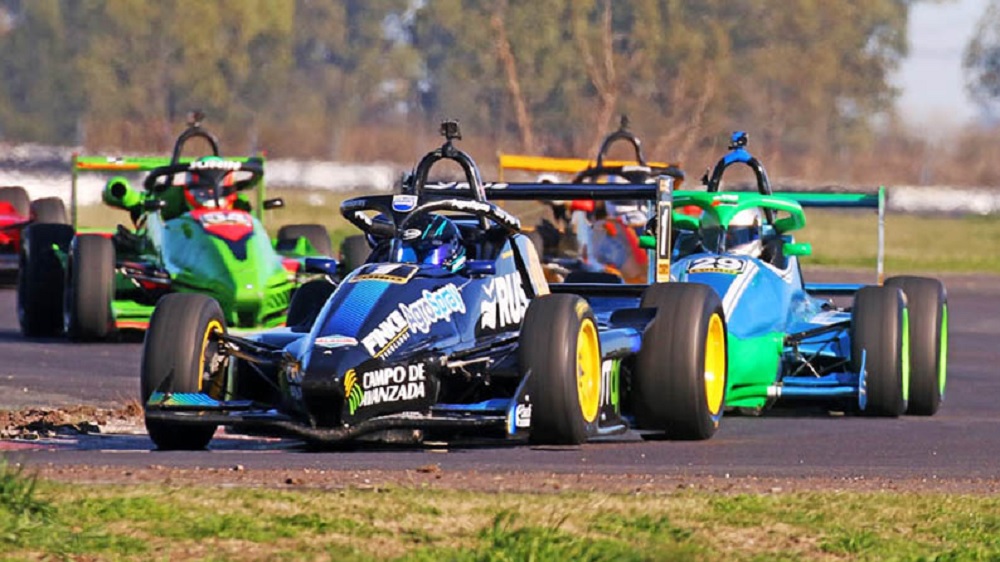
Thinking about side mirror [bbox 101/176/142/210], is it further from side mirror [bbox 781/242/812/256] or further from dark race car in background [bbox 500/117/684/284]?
side mirror [bbox 781/242/812/256]

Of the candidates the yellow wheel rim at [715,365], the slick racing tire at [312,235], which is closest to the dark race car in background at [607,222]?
the slick racing tire at [312,235]

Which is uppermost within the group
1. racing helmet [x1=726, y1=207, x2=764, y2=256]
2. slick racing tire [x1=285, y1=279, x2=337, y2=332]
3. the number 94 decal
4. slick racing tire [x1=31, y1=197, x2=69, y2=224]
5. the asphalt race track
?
slick racing tire [x1=31, y1=197, x2=69, y2=224]

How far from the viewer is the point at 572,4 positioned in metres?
52.0

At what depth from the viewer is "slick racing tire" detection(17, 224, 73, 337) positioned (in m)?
20.4

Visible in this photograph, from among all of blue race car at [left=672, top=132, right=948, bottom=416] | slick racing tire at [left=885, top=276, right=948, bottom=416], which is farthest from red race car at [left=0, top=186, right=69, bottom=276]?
slick racing tire at [left=885, top=276, right=948, bottom=416]

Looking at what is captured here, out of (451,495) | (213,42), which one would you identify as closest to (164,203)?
(451,495)

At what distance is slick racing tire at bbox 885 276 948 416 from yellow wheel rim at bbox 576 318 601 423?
3632 millimetres

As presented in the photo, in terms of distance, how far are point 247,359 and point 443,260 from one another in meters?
1.24

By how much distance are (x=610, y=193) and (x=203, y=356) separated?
275 cm

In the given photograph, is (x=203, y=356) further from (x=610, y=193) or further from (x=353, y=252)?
(x=353, y=252)

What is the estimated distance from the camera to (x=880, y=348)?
14.0 m

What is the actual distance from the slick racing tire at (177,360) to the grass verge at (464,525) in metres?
2.57

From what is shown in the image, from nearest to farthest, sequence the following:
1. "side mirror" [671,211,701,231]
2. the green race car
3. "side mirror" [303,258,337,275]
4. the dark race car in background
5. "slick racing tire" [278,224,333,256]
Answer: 1. "side mirror" [303,258,337,275]
2. "side mirror" [671,211,701,231]
3. the green race car
4. "slick racing tire" [278,224,333,256]
5. the dark race car in background

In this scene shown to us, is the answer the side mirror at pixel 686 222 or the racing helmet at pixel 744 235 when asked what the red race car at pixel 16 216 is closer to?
the side mirror at pixel 686 222
